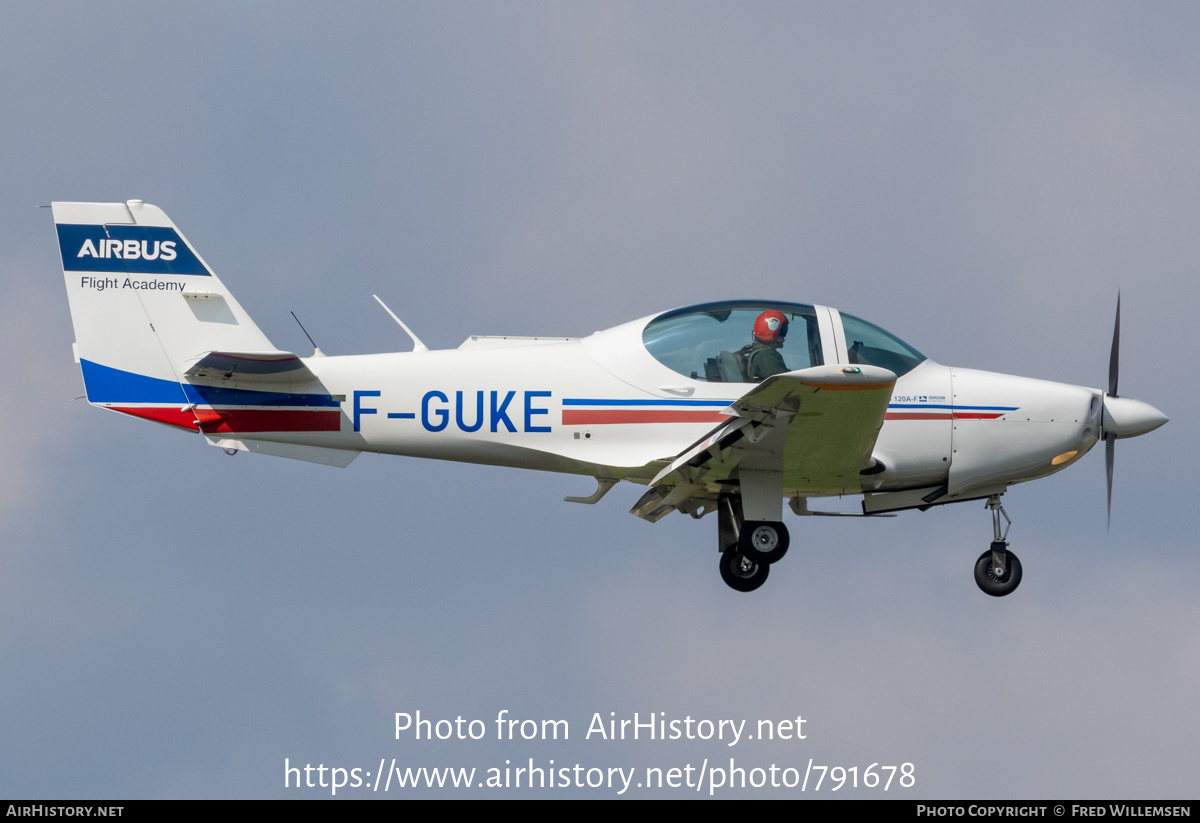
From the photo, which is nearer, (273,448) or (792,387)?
(792,387)

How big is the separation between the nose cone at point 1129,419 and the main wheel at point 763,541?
3.70 meters

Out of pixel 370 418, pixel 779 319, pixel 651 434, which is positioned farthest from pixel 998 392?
pixel 370 418

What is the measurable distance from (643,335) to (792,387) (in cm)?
242

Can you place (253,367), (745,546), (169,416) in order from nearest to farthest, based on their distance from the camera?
(745,546) → (253,367) → (169,416)

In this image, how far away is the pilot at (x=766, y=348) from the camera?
14211mm

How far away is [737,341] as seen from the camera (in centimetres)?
1433

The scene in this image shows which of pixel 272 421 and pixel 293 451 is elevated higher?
pixel 272 421

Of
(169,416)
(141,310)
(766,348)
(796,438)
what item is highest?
(141,310)

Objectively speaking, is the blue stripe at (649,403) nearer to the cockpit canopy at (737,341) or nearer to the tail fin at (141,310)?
the cockpit canopy at (737,341)

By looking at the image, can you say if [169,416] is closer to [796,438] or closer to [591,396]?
[591,396]

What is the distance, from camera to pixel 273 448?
14680 mm

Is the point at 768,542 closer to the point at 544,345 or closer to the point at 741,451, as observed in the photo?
the point at 741,451

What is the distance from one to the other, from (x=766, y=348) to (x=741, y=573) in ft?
8.13

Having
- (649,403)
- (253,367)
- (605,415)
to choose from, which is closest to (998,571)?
(649,403)
